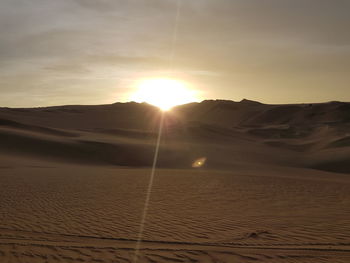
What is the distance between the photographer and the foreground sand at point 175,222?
6258 millimetres

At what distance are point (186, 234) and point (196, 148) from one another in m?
26.8

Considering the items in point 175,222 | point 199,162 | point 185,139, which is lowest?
point 175,222

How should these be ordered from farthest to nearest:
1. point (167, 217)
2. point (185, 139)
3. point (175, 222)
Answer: point (185, 139) < point (167, 217) < point (175, 222)

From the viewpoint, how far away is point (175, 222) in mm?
8422

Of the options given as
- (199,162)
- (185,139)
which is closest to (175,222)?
(199,162)

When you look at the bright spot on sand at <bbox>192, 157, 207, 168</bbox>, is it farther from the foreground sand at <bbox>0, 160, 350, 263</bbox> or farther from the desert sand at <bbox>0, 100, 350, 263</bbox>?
the foreground sand at <bbox>0, 160, 350, 263</bbox>

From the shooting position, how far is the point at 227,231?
7.61m

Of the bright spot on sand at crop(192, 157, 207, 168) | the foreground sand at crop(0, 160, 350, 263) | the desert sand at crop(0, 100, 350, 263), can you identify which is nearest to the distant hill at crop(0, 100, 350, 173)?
the bright spot on sand at crop(192, 157, 207, 168)

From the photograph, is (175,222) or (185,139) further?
(185,139)

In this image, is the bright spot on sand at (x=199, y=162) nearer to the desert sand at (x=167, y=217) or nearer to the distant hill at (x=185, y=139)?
the distant hill at (x=185, y=139)

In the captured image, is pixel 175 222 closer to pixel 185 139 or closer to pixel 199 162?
pixel 199 162

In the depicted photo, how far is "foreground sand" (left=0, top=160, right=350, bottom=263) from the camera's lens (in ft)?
20.5

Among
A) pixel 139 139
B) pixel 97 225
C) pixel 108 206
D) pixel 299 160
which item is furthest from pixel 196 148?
pixel 97 225

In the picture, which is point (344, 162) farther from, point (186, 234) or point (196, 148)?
point (186, 234)
